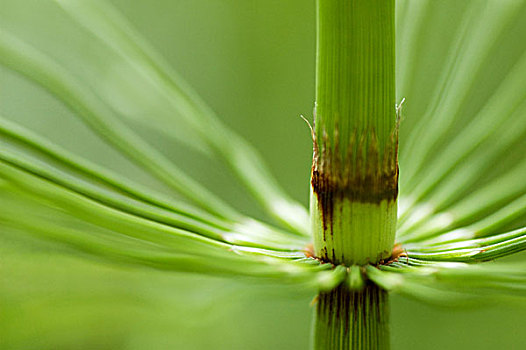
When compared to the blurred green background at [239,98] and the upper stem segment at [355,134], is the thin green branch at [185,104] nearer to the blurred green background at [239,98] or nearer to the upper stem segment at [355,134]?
the blurred green background at [239,98]

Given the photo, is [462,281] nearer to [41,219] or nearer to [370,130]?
[370,130]

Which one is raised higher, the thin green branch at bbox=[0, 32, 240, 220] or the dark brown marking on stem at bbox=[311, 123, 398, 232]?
the thin green branch at bbox=[0, 32, 240, 220]

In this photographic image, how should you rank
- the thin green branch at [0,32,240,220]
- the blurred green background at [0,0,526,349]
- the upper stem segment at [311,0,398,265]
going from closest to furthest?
the upper stem segment at [311,0,398,265], the thin green branch at [0,32,240,220], the blurred green background at [0,0,526,349]

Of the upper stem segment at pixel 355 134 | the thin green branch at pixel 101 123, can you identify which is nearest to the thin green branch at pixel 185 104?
the thin green branch at pixel 101 123

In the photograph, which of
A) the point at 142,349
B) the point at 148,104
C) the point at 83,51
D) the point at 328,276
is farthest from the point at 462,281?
the point at 142,349

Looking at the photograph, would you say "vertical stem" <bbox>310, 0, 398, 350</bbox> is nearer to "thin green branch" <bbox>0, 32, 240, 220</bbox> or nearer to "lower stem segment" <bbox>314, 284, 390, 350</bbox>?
"lower stem segment" <bbox>314, 284, 390, 350</bbox>

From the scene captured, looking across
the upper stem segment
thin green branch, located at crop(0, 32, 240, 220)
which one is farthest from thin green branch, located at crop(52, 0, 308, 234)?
the upper stem segment
